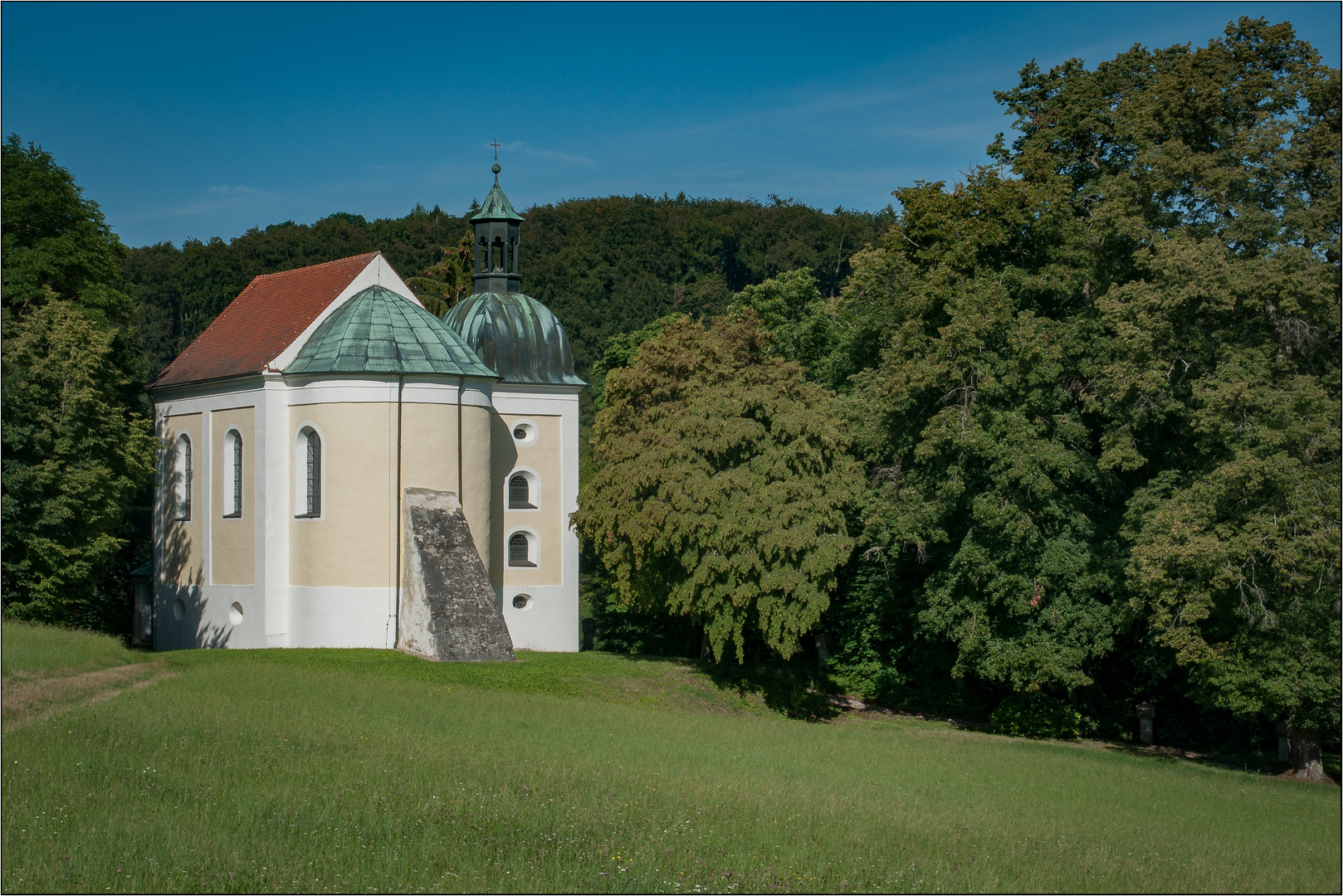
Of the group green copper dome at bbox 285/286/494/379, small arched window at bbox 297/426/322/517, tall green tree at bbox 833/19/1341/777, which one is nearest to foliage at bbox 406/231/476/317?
green copper dome at bbox 285/286/494/379

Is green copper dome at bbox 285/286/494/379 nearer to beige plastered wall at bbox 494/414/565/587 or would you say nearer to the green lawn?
beige plastered wall at bbox 494/414/565/587

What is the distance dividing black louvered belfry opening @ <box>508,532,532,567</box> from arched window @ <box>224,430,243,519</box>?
7.21 m

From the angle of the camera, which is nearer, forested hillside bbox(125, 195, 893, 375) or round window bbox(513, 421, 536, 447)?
round window bbox(513, 421, 536, 447)

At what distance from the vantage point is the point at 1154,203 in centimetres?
2386

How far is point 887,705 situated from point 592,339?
40.4 m

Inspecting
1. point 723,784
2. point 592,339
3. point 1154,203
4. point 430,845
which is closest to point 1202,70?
point 1154,203

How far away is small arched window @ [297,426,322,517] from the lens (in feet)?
96.2

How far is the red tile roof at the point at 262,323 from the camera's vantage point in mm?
31016

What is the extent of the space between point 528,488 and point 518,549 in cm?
176

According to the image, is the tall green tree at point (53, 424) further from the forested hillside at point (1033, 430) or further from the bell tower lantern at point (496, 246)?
the bell tower lantern at point (496, 246)

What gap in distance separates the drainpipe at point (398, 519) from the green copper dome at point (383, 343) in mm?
524

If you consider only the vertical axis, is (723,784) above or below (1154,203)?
below

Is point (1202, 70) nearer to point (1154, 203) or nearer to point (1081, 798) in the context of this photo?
point (1154, 203)

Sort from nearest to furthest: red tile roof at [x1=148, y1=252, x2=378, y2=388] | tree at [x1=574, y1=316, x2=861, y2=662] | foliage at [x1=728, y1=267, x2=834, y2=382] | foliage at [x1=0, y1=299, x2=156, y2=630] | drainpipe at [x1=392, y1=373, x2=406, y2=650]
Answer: foliage at [x1=0, y1=299, x2=156, y2=630]
tree at [x1=574, y1=316, x2=861, y2=662]
drainpipe at [x1=392, y1=373, x2=406, y2=650]
red tile roof at [x1=148, y1=252, x2=378, y2=388]
foliage at [x1=728, y1=267, x2=834, y2=382]
